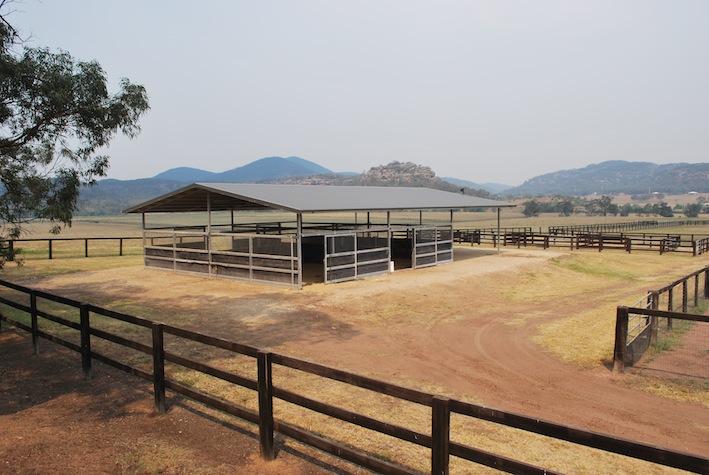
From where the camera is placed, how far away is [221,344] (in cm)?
552

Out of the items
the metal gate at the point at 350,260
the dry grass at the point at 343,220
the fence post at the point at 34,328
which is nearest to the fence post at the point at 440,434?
the fence post at the point at 34,328

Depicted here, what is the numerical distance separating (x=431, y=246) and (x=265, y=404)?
18.4 m

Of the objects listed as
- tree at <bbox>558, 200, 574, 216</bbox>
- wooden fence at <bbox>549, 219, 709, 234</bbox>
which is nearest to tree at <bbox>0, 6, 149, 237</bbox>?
wooden fence at <bbox>549, 219, 709, 234</bbox>

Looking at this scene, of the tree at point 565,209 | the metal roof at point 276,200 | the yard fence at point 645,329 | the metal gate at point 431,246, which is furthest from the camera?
the tree at point 565,209

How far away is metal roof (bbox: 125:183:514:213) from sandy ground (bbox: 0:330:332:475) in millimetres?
9894

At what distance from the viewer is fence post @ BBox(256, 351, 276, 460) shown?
197 inches

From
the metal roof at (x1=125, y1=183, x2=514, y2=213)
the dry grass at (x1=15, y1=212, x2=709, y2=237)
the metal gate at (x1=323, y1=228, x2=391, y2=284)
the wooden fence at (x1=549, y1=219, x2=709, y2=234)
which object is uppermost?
the metal roof at (x1=125, y1=183, x2=514, y2=213)

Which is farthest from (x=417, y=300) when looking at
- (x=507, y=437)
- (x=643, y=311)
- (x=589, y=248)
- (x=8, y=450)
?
A: (x=589, y=248)

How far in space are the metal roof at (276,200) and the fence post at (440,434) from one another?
12.7 meters

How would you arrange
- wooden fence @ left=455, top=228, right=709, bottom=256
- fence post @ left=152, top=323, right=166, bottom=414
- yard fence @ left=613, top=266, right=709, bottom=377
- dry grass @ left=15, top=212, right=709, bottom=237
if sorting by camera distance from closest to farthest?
fence post @ left=152, top=323, right=166, bottom=414 → yard fence @ left=613, top=266, right=709, bottom=377 → wooden fence @ left=455, top=228, right=709, bottom=256 → dry grass @ left=15, top=212, right=709, bottom=237

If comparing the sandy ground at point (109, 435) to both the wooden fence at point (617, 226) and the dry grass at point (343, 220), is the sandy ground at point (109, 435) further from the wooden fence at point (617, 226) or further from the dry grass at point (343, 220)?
the wooden fence at point (617, 226)

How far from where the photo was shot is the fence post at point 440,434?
387cm

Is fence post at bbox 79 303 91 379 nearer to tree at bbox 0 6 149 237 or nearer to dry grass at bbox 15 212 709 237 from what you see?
tree at bbox 0 6 149 237

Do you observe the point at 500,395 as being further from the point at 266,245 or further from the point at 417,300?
the point at 266,245
